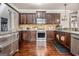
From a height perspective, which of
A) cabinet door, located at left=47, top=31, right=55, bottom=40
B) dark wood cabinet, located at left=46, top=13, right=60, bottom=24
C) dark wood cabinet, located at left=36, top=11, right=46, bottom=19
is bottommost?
cabinet door, located at left=47, top=31, right=55, bottom=40

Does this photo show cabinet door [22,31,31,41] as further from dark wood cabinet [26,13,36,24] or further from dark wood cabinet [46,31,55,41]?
dark wood cabinet [46,31,55,41]

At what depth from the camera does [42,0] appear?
71 centimetres

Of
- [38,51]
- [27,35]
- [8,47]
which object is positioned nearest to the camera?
[8,47]

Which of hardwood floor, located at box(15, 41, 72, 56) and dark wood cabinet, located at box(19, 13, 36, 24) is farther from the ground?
dark wood cabinet, located at box(19, 13, 36, 24)

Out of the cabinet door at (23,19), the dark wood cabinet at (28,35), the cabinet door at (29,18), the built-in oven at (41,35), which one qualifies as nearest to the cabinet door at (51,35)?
the built-in oven at (41,35)

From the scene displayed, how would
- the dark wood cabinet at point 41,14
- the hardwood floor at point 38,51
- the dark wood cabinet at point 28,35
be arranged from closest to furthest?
1. the hardwood floor at point 38,51
2. the dark wood cabinet at point 28,35
3. the dark wood cabinet at point 41,14

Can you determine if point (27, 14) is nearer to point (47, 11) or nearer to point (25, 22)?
point (25, 22)

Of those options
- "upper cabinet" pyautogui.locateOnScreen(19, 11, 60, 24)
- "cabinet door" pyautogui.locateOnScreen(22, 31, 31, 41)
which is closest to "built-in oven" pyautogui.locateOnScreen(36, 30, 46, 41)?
"cabinet door" pyautogui.locateOnScreen(22, 31, 31, 41)

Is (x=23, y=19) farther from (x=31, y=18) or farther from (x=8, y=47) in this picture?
(x=8, y=47)

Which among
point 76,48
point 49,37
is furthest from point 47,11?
point 76,48

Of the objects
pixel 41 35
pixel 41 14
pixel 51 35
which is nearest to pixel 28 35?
pixel 41 35

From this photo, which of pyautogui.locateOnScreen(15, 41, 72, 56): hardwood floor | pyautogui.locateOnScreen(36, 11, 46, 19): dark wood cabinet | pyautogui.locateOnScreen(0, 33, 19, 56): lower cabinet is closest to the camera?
pyautogui.locateOnScreen(0, 33, 19, 56): lower cabinet

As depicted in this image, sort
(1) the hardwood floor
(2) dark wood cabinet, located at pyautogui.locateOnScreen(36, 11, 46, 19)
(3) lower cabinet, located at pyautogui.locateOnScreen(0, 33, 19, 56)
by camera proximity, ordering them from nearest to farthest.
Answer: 1. (3) lower cabinet, located at pyautogui.locateOnScreen(0, 33, 19, 56)
2. (1) the hardwood floor
3. (2) dark wood cabinet, located at pyautogui.locateOnScreen(36, 11, 46, 19)

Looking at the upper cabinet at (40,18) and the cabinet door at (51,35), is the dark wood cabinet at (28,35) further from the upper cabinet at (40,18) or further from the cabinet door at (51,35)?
the cabinet door at (51,35)
